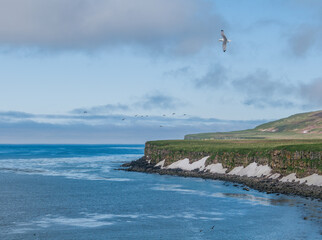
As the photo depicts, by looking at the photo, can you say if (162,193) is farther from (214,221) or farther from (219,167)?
(219,167)

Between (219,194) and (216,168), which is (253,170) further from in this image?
(219,194)

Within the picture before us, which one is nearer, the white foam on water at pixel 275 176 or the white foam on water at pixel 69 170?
the white foam on water at pixel 275 176

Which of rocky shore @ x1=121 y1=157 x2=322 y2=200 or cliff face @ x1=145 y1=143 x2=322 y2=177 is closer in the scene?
rocky shore @ x1=121 y1=157 x2=322 y2=200

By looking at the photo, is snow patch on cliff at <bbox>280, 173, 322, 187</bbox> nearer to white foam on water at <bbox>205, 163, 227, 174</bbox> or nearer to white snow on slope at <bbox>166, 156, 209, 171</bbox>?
white foam on water at <bbox>205, 163, 227, 174</bbox>

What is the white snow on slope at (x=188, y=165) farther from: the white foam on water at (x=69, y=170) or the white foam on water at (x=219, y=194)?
the white foam on water at (x=219, y=194)

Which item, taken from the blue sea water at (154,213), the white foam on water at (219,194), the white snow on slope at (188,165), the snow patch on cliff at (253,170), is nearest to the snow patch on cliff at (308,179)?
the snow patch on cliff at (253,170)

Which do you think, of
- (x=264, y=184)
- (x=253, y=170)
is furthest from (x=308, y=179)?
(x=253, y=170)

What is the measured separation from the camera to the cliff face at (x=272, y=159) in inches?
2731

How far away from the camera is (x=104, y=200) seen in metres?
60.4

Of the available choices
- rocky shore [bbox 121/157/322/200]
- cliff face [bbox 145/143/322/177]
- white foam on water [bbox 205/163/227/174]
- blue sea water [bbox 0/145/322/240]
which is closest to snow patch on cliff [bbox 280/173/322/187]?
cliff face [bbox 145/143/322/177]

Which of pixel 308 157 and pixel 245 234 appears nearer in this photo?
pixel 245 234

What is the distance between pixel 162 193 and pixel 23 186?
2841cm

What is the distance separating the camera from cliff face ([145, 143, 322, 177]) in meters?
69.4

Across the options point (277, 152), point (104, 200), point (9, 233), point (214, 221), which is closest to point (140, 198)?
point (104, 200)
